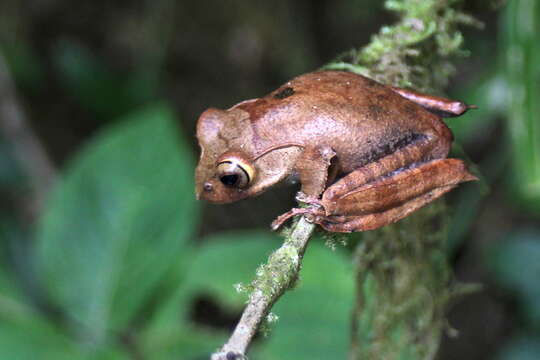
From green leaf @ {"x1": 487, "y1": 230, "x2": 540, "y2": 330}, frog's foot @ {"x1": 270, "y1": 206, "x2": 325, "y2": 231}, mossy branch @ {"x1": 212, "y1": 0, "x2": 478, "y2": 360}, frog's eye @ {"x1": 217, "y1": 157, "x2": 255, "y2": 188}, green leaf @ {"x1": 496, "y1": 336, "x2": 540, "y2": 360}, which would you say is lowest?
frog's foot @ {"x1": 270, "y1": 206, "x2": 325, "y2": 231}

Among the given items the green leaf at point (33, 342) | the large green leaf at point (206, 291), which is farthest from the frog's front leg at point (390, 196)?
the green leaf at point (33, 342)

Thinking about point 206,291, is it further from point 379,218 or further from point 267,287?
point 267,287

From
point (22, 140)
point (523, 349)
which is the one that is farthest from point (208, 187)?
point (22, 140)

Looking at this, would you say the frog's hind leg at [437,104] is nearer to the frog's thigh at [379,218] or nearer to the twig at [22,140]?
the frog's thigh at [379,218]

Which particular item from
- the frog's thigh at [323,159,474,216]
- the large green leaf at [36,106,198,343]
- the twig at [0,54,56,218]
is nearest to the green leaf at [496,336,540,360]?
the large green leaf at [36,106,198,343]

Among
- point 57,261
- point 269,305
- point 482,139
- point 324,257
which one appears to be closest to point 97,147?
point 57,261

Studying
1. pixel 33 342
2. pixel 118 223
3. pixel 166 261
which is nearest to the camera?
pixel 33 342

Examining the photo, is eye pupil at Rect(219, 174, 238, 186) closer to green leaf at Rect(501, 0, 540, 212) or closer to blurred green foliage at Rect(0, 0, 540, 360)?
blurred green foliage at Rect(0, 0, 540, 360)
